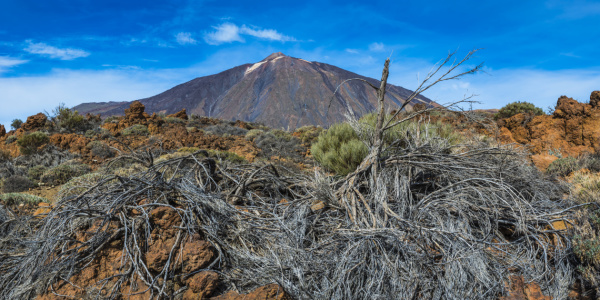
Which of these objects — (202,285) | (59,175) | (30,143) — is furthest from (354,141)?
(30,143)

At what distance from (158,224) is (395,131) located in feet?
15.5

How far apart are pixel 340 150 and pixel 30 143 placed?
→ 462 inches

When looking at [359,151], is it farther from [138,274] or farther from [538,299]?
[138,274]

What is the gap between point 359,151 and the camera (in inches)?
234

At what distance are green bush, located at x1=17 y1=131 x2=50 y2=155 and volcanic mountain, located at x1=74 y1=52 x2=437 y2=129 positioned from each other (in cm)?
7257

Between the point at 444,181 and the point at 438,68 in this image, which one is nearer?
the point at 438,68

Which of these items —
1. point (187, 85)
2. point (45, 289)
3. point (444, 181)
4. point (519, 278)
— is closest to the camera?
point (45, 289)

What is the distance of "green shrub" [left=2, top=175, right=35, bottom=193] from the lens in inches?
292

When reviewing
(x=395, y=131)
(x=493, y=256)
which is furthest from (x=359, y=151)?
(x=493, y=256)

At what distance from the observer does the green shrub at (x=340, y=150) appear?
19.7 ft

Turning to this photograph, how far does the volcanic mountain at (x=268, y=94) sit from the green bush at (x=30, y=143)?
7257 cm

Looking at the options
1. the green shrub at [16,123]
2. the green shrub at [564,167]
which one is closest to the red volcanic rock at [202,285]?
the green shrub at [564,167]

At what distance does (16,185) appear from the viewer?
296 inches

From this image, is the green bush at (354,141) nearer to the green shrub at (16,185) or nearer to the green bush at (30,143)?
the green shrub at (16,185)
